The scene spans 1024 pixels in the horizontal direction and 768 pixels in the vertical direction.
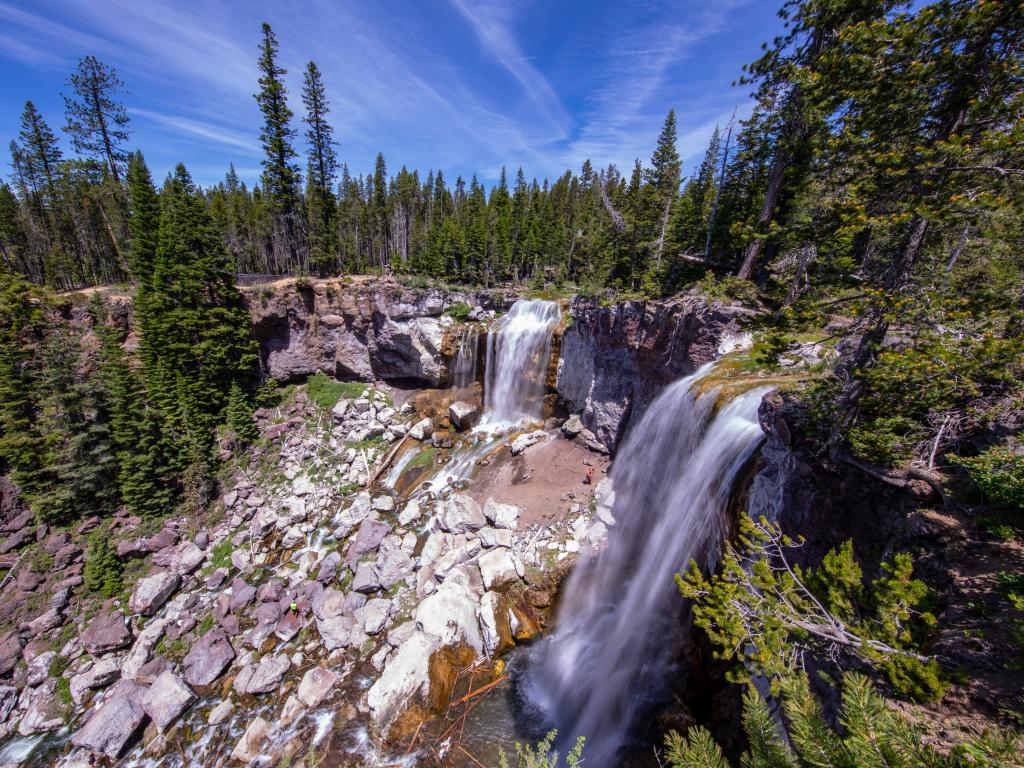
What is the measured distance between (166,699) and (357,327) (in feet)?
73.7

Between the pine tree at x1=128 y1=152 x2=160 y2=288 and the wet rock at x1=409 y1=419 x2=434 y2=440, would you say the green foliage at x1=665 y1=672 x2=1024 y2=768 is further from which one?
the pine tree at x1=128 y1=152 x2=160 y2=288

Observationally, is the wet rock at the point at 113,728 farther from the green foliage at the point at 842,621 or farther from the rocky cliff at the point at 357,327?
the rocky cliff at the point at 357,327

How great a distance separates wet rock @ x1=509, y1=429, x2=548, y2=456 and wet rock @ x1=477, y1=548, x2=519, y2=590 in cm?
721

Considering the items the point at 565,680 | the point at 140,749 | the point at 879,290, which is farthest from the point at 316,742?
the point at 879,290

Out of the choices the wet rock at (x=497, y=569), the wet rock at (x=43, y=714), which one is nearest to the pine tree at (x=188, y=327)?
the wet rock at (x=43, y=714)

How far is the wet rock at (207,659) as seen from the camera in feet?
41.2

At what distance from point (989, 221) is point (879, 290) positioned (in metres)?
1.35

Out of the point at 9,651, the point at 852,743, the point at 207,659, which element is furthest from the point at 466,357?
the point at 852,743

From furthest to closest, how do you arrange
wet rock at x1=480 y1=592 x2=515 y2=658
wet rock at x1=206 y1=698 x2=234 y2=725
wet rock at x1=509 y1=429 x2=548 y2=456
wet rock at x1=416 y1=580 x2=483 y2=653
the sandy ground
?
wet rock at x1=509 y1=429 x2=548 y2=456, the sandy ground, wet rock at x1=480 y1=592 x2=515 y2=658, wet rock at x1=416 y1=580 x2=483 y2=653, wet rock at x1=206 y1=698 x2=234 y2=725

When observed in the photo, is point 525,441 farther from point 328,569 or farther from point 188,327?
point 188,327

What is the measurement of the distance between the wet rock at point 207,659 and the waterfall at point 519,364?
15537 mm

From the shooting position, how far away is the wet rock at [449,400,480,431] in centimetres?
2398

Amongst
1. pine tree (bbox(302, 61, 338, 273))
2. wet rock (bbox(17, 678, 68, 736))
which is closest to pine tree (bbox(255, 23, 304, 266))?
pine tree (bbox(302, 61, 338, 273))

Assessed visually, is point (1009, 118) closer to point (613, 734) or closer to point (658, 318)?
point (658, 318)
